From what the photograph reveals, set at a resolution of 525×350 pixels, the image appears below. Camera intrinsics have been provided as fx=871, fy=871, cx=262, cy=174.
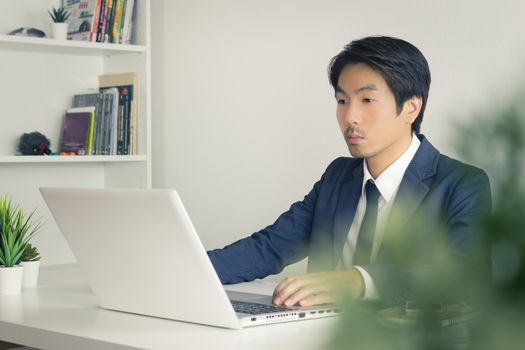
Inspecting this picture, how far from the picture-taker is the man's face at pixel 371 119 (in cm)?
219

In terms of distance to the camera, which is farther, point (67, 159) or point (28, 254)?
point (67, 159)

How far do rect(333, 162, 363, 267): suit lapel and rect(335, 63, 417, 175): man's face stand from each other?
0.30 feet

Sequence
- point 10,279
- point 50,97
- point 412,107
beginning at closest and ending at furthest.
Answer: point 10,279 < point 412,107 < point 50,97

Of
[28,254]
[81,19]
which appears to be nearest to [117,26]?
[81,19]

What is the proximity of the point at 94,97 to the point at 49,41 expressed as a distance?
35 cm

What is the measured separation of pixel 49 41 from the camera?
3.58 m

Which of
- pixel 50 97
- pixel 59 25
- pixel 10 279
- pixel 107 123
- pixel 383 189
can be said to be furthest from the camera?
pixel 50 97

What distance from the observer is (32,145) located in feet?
12.1

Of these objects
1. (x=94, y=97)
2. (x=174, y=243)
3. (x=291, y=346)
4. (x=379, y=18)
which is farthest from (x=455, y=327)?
(x=94, y=97)

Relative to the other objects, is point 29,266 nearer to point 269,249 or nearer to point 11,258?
point 11,258

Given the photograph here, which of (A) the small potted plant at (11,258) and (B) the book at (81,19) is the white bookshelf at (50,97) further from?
(A) the small potted plant at (11,258)

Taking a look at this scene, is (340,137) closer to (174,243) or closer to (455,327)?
(174,243)

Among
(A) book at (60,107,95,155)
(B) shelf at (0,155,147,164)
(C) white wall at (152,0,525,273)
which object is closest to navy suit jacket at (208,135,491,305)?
(C) white wall at (152,0,525,273)

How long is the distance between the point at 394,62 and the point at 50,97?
83.4 inches
